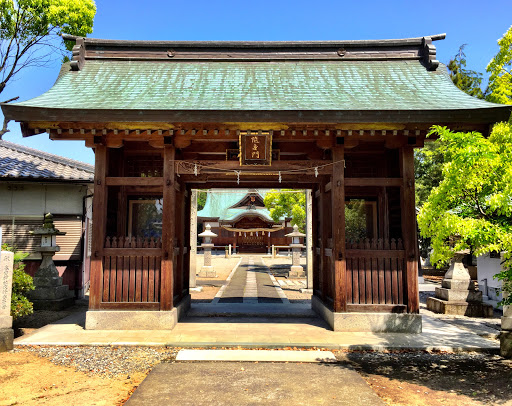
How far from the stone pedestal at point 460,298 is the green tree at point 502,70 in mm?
5145

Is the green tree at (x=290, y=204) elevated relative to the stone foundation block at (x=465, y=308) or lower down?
elevated

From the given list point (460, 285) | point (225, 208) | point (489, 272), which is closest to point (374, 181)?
point (460, 285)

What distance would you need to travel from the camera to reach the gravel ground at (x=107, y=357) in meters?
5.97

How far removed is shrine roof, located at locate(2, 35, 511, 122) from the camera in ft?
25.2

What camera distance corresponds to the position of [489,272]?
13883 mm

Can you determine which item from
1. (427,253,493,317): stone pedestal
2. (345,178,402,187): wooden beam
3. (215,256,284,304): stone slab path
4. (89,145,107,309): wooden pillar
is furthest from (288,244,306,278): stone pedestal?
(89,145,107,309): wooden pillar

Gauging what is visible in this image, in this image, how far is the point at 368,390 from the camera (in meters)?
5.10

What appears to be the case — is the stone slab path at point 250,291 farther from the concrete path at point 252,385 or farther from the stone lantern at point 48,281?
the concrete path at point 252,385

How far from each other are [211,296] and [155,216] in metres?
5.50

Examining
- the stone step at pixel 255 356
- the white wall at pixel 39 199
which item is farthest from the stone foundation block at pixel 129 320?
the white wall at pixel 39 199

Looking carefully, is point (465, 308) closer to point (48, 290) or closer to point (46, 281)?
point (48, 290)

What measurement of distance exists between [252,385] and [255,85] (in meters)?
7.32

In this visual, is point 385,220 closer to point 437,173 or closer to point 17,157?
point 17,157

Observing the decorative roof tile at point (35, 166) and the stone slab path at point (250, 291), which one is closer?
the decorative roof tile at point (35, 166)
